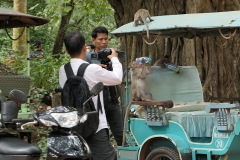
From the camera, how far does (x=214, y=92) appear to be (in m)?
10.7

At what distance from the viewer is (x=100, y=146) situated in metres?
5.97

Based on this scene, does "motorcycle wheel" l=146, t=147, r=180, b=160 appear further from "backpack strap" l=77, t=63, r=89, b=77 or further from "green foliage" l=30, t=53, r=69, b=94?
"green foliage" l=30, t=53, r=69, b=94

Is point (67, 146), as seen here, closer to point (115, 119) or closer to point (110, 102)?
point (110, 102)

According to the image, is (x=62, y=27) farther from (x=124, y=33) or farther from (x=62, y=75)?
(x=62, y=75)

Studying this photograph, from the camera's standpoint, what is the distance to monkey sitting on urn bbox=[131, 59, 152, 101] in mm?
8234

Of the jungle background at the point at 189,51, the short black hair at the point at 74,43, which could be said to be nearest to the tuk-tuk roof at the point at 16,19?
the jungle background at the point at 189,51

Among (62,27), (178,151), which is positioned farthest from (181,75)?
(62,27)

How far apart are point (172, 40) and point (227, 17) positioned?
12.2 ft

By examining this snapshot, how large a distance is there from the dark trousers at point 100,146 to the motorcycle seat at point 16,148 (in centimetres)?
109

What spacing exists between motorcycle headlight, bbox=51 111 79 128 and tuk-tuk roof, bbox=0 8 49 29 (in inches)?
188

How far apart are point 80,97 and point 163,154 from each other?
79.7 inches

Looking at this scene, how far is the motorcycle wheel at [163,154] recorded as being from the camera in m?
7.43

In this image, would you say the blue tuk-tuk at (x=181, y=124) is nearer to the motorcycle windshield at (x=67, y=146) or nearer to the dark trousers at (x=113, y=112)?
the dark trousers at (x=113, y=112)

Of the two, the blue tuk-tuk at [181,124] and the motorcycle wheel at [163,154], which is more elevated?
the blue tuk-tuk at [181,124]
